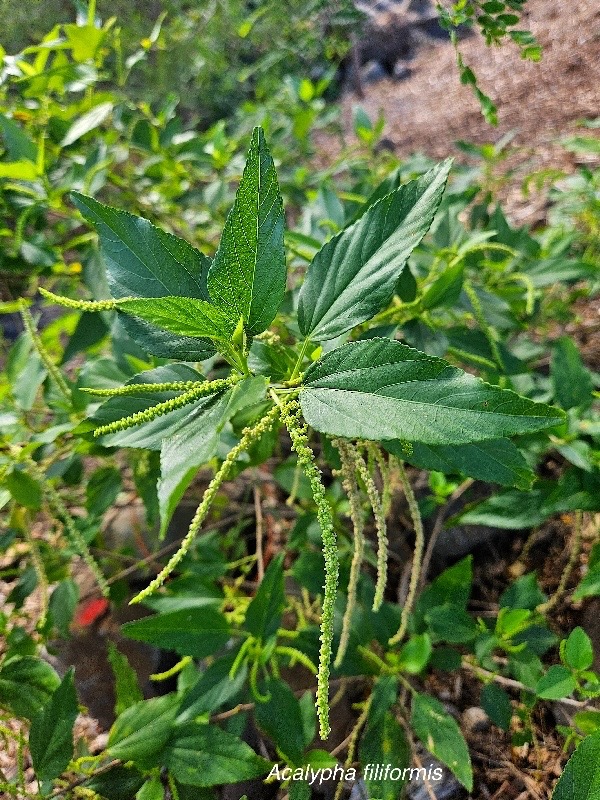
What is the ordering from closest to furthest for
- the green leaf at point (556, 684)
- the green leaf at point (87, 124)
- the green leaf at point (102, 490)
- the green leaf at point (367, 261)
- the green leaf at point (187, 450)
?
Answer: the green leaf at point (187, 450)
the green leaf at point (367, 261)
the green leaf at point (556, 684)
the green leaf at point (102, 490)
the green leaf at point (87, 124)

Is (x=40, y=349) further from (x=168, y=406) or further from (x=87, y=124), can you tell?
(x=87, y=124)

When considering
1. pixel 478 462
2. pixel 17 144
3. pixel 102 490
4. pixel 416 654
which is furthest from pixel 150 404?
pixel 17 144

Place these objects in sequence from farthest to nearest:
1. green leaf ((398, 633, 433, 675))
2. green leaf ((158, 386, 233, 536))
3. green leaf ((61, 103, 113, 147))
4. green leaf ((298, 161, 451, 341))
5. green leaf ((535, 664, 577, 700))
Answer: green leaf ((61, 103, 113, 147))
green leaf ((398, 633, 433, 675))
green leaf ((535, 664, 577, 700))
green leaf ((298, 161, 451, 341))
green leaf ((158, 386, 233, 536))

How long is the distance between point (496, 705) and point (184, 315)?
950 mm

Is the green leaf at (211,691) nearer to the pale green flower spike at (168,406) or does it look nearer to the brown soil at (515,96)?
the pale green flower spike at (168,406)

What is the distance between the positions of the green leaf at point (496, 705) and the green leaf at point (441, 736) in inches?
3.6

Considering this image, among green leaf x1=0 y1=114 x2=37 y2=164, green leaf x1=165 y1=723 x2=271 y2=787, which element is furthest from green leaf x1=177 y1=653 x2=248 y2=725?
green leaf x1=0 y1=114 x2=37 y2=164

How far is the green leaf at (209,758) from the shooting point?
3.02 ft

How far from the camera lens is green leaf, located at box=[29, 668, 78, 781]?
93 cm

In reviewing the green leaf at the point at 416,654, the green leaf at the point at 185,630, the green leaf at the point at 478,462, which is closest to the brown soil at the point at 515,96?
the green leaf at the point at 478,462

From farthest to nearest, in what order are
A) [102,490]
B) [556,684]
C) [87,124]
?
[87,124], [102,490], [556,684]

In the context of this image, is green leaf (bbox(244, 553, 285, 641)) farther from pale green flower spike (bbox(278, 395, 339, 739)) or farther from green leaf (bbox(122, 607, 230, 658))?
pale green flower spike (bbox(278, 395, 339, 739))

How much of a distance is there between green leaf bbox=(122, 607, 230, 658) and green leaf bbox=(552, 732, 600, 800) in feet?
1.87

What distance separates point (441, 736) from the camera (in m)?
0.98
